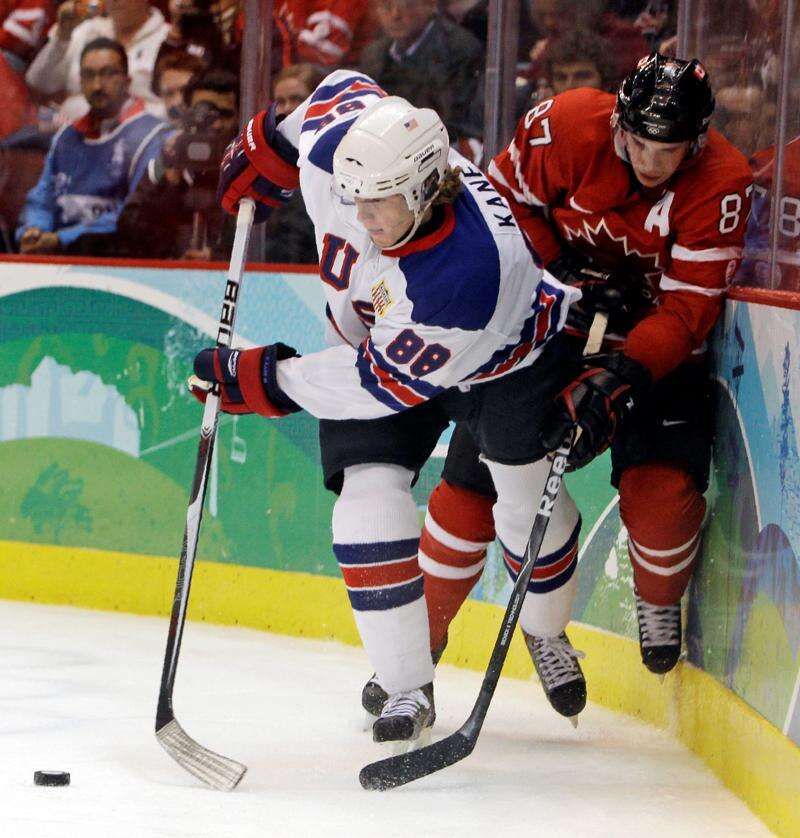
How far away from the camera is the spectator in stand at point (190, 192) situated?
405 centimetres

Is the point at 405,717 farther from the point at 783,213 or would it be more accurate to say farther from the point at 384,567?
the point at 783,213

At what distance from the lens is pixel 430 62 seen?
379 centimetres

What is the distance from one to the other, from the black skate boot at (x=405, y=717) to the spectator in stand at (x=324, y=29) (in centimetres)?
194

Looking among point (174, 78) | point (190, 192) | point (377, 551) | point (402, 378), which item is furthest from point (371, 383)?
point (174, 78)

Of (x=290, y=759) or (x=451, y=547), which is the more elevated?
(x=451, y=547)

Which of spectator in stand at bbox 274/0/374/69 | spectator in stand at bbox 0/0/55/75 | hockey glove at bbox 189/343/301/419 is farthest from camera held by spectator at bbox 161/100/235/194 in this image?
hockey glove at bbox 189/343/301/419

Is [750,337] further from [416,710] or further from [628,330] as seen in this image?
[416,710]

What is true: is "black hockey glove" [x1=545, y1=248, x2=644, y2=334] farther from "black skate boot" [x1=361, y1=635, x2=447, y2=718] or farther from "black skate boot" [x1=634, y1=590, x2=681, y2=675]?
"black skate boot" [x1=361, y1=635, x2=447, y2=718]

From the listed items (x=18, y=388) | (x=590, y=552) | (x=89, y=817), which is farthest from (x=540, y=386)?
(x=18, y=388)

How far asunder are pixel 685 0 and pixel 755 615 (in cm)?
142

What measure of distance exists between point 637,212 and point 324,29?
5.08 feet

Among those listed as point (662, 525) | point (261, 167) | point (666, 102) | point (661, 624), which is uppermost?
point (666, 102)

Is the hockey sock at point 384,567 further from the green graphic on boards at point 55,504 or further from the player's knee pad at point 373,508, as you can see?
the green graphic on boards at point 55,504

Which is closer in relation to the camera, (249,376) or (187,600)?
(249,376)
